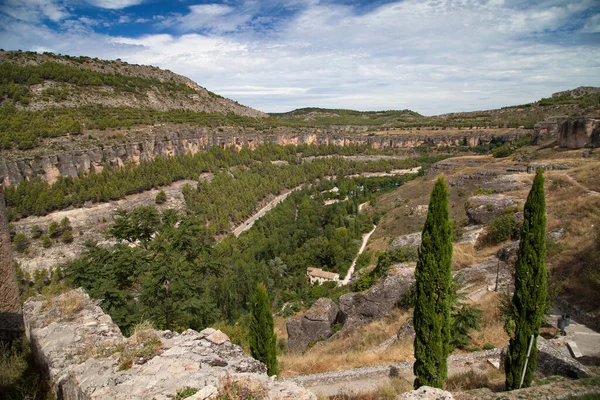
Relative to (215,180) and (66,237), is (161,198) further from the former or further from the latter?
(66,237)

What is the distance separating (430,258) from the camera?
8516 millimetres

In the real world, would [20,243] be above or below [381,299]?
below

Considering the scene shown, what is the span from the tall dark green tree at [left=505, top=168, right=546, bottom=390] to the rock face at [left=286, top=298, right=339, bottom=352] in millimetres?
10645

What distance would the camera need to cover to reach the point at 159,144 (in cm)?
5519

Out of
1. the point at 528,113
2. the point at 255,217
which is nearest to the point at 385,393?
the point at 255,217

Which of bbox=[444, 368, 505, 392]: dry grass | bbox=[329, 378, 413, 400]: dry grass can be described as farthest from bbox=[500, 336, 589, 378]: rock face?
bbox=[329, 378, 413, 400]: dry grass

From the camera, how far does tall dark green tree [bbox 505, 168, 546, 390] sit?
8414 millimetres

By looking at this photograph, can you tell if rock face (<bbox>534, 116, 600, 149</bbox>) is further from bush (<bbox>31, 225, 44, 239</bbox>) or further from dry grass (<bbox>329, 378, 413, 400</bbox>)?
bush (<bbox>31, 225, 44, 239</bbox>)

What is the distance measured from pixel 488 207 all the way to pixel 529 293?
17.6m

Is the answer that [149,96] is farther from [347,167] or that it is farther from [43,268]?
[43,268]

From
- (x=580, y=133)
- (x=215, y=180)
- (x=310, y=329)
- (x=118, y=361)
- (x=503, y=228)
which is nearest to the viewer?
(x=118, y=361)

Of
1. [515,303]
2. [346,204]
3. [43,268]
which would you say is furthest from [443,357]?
[346,204]

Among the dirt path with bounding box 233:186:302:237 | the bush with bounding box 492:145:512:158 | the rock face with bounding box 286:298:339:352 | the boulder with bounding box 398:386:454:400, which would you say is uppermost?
the bush with bounding box 492:145:512:158

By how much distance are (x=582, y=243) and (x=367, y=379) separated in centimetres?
1220
